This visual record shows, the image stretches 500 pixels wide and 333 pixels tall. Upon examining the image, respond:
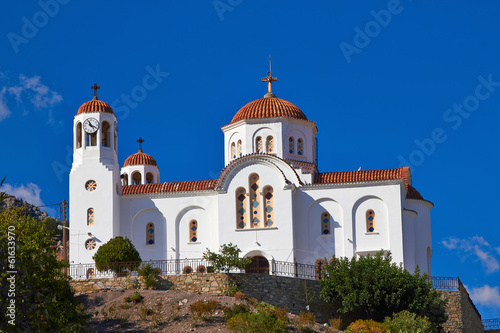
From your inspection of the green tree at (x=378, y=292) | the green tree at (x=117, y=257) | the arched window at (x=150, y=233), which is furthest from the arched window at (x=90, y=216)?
the green tree at (x=378, y=292)

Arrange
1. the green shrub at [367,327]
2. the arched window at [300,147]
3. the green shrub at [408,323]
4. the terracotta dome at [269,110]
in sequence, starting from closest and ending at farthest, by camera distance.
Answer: the green shrub at [367,327] < the green shrub at [408,323] < the terracotta dome at [269,110] < the arched window at [300,147]

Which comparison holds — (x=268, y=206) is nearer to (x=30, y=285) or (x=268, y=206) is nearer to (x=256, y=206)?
(x=256, y=206)

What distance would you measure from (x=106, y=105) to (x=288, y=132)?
33.1ft

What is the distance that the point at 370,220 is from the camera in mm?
47062

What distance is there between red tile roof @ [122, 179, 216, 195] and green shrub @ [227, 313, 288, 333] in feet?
48.0

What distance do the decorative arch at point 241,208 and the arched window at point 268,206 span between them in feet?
3.42

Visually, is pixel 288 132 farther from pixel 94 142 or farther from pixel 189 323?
pixel 189 323

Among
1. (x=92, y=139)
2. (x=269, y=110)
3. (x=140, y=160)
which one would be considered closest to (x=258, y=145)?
(x=269, y=110)

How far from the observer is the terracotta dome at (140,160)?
59.8 meters

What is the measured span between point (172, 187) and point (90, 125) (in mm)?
5540

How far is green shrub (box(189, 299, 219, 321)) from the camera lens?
36.6m

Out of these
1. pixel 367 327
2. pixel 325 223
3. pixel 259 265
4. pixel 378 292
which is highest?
pixel 325 223

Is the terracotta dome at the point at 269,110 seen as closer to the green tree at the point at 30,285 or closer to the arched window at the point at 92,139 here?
the arched window at the point at 92,139

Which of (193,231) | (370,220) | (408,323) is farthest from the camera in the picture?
(193,231)
